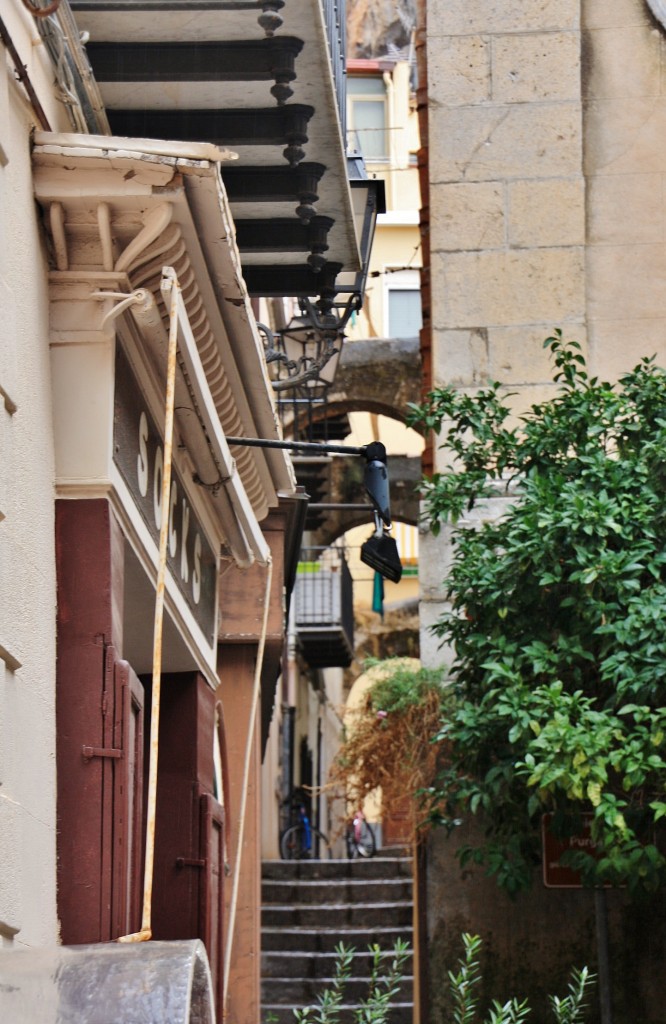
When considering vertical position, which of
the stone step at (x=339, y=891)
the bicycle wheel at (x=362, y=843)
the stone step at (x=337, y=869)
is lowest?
the stone step at (x=339, y=891)

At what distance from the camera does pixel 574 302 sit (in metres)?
12.6

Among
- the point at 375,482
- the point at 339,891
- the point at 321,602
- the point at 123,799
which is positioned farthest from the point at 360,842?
the point at 123,799

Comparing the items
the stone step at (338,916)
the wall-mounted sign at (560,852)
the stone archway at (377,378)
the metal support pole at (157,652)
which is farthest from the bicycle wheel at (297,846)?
the metal support pole at (157,652)

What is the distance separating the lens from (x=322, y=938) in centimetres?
1984

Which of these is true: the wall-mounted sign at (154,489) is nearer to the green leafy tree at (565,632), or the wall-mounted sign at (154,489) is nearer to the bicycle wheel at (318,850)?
the green leafy tree at (565,632)

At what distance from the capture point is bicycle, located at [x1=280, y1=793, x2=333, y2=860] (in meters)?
28.3

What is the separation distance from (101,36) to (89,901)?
3091 millimetres

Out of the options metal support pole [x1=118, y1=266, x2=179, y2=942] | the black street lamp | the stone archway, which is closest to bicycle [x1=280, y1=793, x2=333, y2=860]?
the stone archway

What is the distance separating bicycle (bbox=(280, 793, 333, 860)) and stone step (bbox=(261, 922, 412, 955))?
288 inches

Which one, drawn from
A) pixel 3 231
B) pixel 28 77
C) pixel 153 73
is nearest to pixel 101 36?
pixel 153 73


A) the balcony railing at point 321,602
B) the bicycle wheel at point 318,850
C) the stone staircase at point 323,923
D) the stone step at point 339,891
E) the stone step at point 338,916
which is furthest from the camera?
the balcony railing at point 321,602

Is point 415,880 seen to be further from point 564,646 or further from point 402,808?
point 564,646

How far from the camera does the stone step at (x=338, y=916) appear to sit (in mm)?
20797

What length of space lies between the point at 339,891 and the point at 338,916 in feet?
2.89
